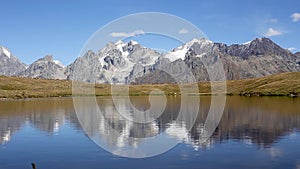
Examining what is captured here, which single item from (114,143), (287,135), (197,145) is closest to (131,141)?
(114,143)

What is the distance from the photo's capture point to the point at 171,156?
140 ft

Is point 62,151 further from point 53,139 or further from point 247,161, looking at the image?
point 247,161

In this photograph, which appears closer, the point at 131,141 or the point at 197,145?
the point at 197,145

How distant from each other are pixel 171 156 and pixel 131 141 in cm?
1159

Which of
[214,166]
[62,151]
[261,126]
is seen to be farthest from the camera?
[261,126]

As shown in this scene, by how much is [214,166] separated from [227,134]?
70.2 feet

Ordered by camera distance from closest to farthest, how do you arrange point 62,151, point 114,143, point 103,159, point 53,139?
point 103,159 → point 62,151 → point 114,143 → point 53,139

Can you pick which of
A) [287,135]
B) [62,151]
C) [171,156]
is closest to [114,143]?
[62,151]

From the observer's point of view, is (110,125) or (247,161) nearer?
(247,161)

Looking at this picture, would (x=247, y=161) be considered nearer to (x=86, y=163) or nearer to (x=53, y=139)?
(x=86, y=163)

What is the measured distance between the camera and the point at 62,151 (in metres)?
46.5

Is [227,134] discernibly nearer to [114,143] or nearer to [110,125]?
[114,143]

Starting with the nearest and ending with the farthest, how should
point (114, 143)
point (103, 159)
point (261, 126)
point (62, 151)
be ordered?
point (103, 159)
point (62, 151)
point (114, 143)
point (261, 126)

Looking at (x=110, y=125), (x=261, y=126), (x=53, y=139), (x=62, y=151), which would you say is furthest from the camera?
(x=110, y=125)
